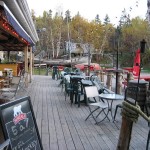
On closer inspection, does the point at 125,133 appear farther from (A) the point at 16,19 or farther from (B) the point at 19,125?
(A) the point at 16,19

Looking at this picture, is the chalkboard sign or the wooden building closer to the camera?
the chalkboard sign

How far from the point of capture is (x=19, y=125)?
297 cm

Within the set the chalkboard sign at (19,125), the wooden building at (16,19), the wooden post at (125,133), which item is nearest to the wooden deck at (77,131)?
the chalkboard sign at (19,125)

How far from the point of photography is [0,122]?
2.69 m

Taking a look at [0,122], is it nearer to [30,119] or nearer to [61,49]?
[30,119]

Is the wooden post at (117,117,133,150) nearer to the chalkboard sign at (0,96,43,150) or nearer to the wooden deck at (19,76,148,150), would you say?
the chalkboard sign at (0,96,43,150)

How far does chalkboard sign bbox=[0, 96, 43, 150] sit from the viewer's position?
9.02ft

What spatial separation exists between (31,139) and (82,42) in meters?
46.7

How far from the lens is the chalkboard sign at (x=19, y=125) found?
2748 millimetres

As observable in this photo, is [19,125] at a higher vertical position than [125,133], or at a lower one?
lower

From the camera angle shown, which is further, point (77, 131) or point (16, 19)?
point (16, 19)

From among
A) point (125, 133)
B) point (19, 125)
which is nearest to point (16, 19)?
point (19, 125)

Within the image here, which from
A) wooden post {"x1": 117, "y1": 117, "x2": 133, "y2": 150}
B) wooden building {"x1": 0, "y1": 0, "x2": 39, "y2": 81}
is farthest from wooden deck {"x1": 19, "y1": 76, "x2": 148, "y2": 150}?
wooden post {"x1": 117, "y1": 117, "x2": 133, "y2": 150}

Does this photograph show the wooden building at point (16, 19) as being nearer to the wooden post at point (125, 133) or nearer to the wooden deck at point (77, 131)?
the wooden deck at point (77, 131)
